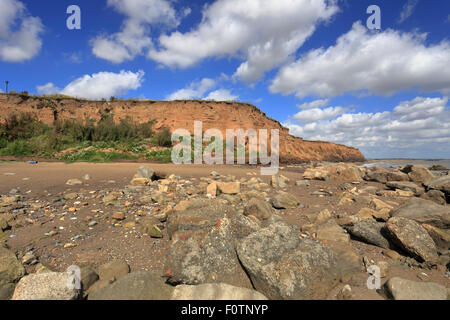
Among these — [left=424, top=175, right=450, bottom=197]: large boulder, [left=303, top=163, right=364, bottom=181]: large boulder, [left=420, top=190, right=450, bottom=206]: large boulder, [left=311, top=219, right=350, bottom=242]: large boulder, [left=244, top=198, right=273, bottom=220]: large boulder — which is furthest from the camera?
[left=303, top=163, right=364, bottom=181]: large boulder

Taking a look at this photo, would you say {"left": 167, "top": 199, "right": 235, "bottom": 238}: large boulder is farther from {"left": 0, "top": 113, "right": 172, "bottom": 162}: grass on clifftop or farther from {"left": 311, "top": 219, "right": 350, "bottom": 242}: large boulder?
{"left": 0, "top": 113, "right": 172, "bottom": 162}: grass on clifftop

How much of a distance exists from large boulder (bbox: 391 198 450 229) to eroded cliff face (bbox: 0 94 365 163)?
19.8 m

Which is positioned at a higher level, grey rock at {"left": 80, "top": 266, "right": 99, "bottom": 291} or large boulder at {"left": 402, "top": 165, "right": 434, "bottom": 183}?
large boulder at {"left": 402, "top": 165, "right": 434, "bottom": 183}

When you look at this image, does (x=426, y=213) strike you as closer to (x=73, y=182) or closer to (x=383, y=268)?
(x=383, y=268)

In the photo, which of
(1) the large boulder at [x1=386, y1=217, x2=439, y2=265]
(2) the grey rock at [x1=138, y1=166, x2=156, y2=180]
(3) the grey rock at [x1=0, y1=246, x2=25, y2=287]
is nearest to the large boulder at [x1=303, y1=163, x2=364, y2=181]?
(1) the large boulder at [x1=386, y1=217, x2=439, y2=265]

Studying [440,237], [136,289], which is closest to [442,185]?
[440,237]

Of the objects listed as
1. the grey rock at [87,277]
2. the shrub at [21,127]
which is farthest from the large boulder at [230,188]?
the shrub at [21,127]

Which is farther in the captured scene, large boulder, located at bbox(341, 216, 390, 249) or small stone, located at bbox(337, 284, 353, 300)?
large boulder, located at bbox(341, 216, 390, 249)

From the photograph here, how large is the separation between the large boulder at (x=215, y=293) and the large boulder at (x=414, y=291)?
1.44 metres

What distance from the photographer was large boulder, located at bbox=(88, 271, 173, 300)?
7.82 ft

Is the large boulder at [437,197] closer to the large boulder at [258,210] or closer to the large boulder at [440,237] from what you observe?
the large boulder at [440,237]

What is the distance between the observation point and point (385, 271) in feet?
Answer: 9.60

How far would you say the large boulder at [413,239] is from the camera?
10.3ft

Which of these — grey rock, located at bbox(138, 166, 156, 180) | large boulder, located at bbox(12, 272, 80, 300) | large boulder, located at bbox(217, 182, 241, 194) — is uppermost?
grey rock, located at bbox(138, 166, 156, 180)
